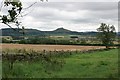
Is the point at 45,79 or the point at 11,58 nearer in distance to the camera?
the point at 45,79

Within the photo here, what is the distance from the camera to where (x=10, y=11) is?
10695mm

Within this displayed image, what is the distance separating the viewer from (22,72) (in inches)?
889

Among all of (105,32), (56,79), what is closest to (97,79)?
(56,79)

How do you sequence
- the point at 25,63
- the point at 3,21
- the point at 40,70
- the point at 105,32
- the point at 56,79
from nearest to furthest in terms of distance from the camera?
the point at 3,21 < the point at 56,79 < the point at 40,70 < the point at 25,63 < the point at 105,32

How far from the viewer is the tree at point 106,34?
102188 millimetres

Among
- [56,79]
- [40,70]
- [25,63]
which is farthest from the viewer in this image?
[25,63]

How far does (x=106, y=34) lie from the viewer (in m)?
104

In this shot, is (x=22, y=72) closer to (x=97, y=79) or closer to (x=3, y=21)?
(x=97, y=79)

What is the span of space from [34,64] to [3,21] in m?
17.0

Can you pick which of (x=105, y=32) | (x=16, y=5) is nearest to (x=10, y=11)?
(x=16, y=5)

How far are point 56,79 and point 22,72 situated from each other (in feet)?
15.1

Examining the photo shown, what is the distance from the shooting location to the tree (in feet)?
335

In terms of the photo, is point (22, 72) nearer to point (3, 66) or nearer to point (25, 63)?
point (3, 66)

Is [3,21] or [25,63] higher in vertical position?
[3,21]
